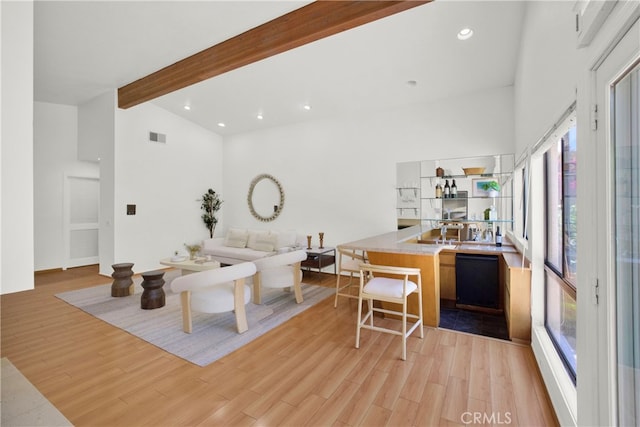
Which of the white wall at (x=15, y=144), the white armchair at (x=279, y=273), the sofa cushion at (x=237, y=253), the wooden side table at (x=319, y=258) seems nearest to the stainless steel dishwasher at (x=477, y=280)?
the white armchair at (x=279, y=273)

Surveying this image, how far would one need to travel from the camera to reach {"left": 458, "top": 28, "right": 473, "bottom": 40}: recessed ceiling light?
2.96 meters

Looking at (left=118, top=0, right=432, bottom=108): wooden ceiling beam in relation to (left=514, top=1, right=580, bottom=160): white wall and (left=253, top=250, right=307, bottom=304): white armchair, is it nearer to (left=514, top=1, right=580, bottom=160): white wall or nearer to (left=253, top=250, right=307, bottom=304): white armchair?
(left=514, top=1, right=580, bottom=160): white wall

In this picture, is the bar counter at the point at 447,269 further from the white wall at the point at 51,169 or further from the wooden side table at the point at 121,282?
the white wall at the point at 51,169

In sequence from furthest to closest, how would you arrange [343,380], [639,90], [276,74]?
[276,74] → [343,380] → [639,90]

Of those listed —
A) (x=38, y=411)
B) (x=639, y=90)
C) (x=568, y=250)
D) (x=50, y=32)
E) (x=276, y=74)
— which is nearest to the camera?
(x=639, y=90)

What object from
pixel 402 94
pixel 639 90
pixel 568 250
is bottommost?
pixel 568 250

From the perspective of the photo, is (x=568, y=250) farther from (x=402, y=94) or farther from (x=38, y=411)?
(x=38, y=411)

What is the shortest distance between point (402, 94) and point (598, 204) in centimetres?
379

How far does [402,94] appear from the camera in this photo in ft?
14.5

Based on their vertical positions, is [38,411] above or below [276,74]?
below

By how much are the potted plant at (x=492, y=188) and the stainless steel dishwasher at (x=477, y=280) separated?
0.81 metres

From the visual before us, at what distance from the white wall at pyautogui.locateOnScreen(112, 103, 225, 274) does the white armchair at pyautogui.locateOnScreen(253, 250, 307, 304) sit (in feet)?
11.0

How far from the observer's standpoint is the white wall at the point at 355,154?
424 cm

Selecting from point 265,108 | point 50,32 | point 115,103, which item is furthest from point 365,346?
point 115,103
